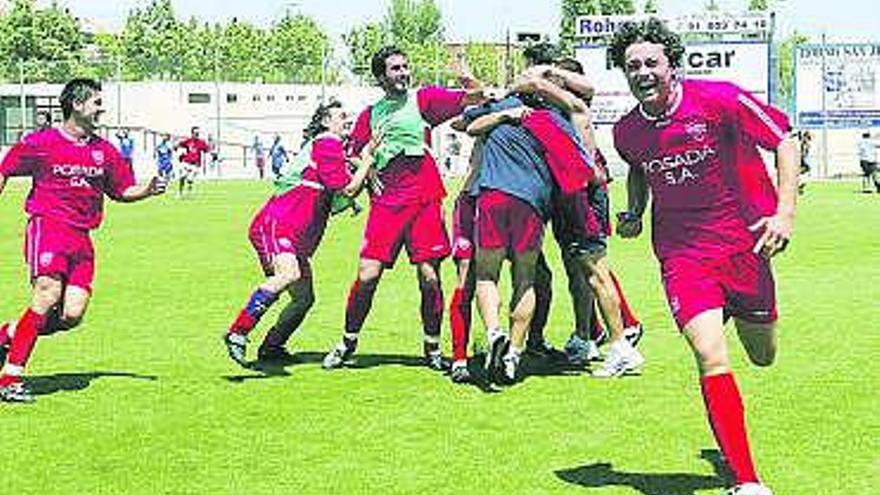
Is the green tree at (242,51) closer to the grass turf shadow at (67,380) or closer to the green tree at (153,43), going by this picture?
the green tree at (153,43)

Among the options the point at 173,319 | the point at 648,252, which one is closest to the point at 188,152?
the point at 648,252

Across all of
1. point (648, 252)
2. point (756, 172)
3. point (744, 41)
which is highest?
point (744, 41)

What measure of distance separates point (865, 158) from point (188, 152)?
734 inches

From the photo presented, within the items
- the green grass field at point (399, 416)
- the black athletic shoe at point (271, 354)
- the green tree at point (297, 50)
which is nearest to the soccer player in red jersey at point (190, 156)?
the green grass field at point (399, 416)

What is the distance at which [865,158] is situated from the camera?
1596 inches

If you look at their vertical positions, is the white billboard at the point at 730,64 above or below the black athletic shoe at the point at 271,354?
above

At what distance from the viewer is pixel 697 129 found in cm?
660

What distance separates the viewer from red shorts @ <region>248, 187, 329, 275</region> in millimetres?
10289

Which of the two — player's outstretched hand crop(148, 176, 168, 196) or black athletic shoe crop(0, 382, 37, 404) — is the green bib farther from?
black athletic shoe crop(0, 382, 37, 404)

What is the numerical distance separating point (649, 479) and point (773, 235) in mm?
1354

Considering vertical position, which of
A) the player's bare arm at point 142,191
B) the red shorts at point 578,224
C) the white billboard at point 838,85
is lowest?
the red shorts at point 578,224

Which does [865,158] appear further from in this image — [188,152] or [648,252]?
[648,252]

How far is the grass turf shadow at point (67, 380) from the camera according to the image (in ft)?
31.9

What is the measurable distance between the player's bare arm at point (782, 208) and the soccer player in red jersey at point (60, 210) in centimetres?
470
